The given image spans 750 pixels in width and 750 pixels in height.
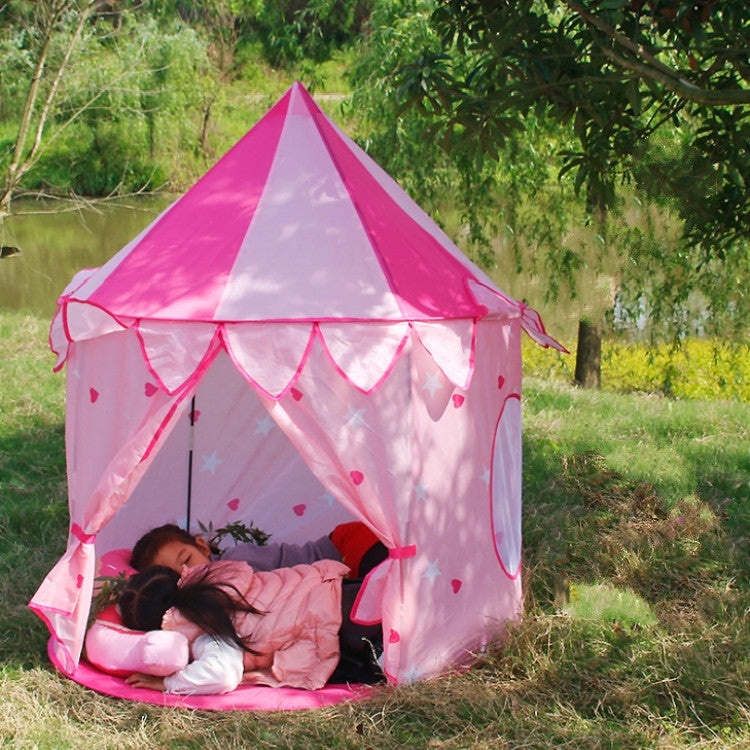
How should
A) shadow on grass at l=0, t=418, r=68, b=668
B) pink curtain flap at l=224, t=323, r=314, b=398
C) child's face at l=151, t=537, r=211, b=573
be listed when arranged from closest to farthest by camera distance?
pink curtain flap at l=224, t=323, r=314, b=398 → shadow on grass at l=0, t=418, r=68, b=668 → child's face at l=151, t=537, r=211, b=573

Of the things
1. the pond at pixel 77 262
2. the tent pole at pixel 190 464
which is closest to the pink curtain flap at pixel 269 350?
the tent pole at pixel 190 464

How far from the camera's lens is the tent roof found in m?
3.37

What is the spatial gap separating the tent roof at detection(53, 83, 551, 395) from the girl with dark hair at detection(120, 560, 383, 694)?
0.85m

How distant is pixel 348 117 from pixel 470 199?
5.21ft

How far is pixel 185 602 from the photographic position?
3.57 metres

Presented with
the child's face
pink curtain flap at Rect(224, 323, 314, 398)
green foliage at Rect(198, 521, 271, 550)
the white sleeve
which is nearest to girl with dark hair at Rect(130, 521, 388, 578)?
the child's face

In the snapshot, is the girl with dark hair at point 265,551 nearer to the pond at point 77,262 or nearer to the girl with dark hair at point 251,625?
the girl with dark hair at point 251,625

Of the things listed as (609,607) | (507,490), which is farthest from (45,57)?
(609,607)

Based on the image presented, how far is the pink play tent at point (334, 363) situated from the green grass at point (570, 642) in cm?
22

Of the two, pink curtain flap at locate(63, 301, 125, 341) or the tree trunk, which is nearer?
pink curtain flap at locate(63, 301, 125, 341)

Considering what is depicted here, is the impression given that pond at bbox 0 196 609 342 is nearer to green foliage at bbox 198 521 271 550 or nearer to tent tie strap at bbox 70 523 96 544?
green foliage at bbox 198 521 271 550

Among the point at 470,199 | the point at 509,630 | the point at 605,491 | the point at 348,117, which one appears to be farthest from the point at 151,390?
the point at 348,117

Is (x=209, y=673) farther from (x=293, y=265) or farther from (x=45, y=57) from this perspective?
(x=45, y=57)

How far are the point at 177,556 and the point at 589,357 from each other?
19.2 ft
